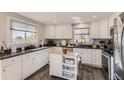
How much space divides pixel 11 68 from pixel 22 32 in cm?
203

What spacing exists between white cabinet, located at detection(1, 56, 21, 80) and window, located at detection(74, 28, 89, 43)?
12.3 ft

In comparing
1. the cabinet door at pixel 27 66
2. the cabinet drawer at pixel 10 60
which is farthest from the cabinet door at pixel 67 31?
the cabinet drawer at pixel 10 60

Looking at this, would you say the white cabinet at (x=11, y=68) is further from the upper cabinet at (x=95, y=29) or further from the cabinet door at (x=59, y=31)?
the upper cabinet at (x=95, y=29)

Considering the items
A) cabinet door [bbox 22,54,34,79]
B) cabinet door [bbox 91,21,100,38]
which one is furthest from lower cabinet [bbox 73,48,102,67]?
cabinet door [bbox 22,54,34,79]

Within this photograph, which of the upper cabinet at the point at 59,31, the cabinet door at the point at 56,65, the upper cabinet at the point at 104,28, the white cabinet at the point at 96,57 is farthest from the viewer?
the upper cabinet at the point at 59,31

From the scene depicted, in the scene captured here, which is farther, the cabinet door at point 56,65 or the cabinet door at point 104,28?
the cabinet door at point 104,28

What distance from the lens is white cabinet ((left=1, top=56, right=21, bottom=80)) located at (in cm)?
225

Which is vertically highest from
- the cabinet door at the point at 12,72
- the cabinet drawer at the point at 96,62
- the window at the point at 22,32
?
the window at the point at 22,32

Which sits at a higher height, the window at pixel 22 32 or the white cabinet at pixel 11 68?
the window at pixel 22 32

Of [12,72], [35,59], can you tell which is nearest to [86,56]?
[35,59]

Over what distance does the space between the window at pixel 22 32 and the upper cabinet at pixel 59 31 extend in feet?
3.61

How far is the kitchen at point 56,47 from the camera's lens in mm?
2883
